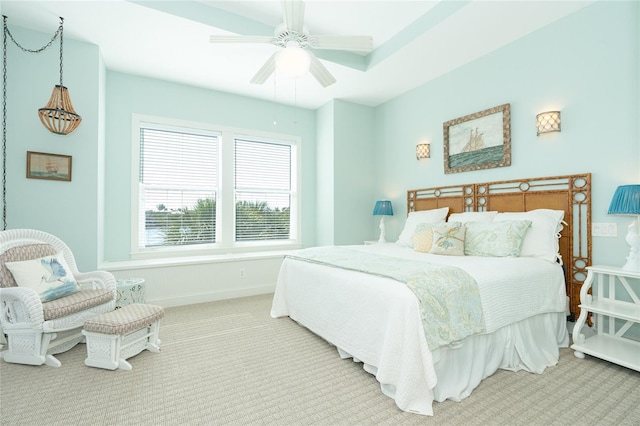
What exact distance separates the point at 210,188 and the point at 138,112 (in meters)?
1.30

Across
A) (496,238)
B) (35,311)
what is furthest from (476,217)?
(35,311)

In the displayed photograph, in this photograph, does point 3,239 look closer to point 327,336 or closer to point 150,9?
point 150,9

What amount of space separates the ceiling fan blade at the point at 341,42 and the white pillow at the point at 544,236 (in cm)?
210

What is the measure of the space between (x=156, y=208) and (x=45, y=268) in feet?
5.72

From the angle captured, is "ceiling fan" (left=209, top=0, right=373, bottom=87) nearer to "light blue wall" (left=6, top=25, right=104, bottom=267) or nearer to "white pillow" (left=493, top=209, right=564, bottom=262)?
"light blue wall" (left=6, top=25, right=104, bottom=267)

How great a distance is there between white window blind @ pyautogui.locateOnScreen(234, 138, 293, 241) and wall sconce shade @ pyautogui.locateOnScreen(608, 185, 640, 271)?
3911 mm

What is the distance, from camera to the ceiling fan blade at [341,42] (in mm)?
2311

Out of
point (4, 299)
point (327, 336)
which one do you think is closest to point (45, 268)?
point (4, 299)

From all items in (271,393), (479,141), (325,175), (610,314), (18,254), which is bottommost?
(271,393)

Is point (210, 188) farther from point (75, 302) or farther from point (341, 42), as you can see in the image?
point (341, 42)

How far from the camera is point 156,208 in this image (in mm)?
4070

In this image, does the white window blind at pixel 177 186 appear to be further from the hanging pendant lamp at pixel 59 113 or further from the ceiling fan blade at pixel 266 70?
the ceiling fan blade at pixel 266 70

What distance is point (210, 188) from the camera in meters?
4.41

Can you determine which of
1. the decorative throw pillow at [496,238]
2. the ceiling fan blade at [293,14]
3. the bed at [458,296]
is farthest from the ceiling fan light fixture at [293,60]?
the decorative throw pillow at [496,238]
